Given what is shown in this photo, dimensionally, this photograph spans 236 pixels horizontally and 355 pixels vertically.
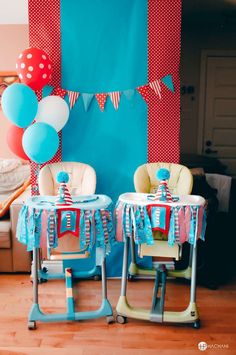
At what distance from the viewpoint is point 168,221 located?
270 cm

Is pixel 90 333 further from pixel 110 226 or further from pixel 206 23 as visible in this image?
pixel 206 23

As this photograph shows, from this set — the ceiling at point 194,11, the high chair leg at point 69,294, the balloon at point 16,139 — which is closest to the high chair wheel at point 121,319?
the high chair leg at point 69,294

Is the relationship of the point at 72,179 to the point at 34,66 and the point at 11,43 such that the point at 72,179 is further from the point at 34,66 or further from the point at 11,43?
the point at 11,43

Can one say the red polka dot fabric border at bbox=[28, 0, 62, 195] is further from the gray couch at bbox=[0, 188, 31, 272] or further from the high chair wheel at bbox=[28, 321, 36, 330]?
the high chair wheel at bbox=[28, 321, 36, 330]

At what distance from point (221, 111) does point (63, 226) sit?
11.2ft

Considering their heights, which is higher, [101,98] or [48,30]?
[48,30]

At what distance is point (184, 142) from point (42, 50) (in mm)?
2771

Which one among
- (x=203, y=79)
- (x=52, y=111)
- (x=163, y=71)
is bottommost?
(x=52, y=111)

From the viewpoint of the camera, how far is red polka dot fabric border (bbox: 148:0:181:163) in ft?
10.8

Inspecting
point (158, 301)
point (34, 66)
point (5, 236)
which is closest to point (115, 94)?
point (34, 66)

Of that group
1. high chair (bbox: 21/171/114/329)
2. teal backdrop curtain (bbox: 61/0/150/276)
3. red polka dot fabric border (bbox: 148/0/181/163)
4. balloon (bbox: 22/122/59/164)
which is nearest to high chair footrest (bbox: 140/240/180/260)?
high chair (bbox: 21/171/114/329)

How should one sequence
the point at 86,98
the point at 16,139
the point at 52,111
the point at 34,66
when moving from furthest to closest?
1. the point at 86,98
2. the point at 16,139
3. the point at 52,111
4. the point at 34,66

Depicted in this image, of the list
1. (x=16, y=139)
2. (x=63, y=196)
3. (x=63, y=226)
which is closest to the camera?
(x=63, y=226)

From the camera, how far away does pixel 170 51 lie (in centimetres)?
335
